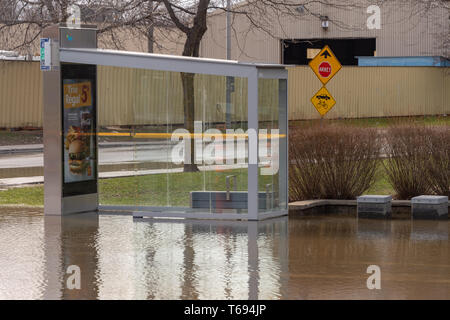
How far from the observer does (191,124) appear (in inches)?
526

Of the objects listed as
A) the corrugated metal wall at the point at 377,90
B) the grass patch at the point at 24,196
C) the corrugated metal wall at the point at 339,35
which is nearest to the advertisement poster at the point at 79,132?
the grass patch at the point at 24,196

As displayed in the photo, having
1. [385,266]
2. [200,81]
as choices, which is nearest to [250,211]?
[200,81]

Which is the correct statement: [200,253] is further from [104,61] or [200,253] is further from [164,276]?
[104,61]

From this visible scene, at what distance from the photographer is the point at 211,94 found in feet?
43.2

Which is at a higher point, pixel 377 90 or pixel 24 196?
pixel 377 90

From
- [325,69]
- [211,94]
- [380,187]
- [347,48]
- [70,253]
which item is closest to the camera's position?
[70,253]

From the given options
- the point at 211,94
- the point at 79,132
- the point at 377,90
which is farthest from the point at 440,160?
the point at 377,90

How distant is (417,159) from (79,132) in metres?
5.62

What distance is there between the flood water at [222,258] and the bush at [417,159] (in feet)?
5.74

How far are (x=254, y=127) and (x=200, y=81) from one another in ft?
3.78

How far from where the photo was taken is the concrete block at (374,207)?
13.1 meters

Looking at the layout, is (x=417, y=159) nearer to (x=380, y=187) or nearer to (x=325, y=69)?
(x=380, y=187)

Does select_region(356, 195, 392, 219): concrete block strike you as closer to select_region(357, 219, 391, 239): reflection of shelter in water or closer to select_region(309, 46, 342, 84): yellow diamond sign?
select_region(357, 219, 391, 239): reflection of shelter in water

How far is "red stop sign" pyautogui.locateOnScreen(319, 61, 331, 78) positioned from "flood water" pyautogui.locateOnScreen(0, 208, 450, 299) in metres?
7.58
